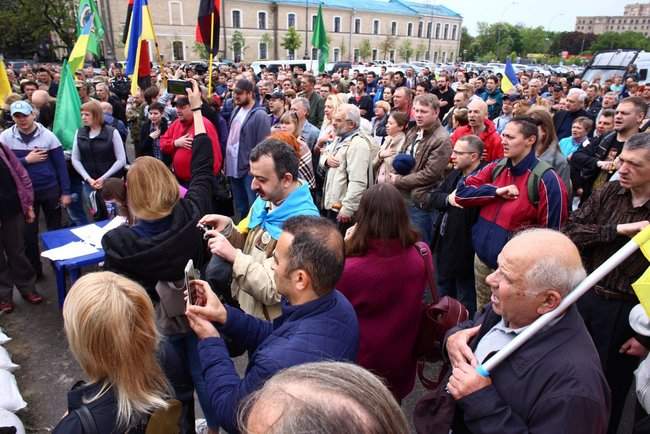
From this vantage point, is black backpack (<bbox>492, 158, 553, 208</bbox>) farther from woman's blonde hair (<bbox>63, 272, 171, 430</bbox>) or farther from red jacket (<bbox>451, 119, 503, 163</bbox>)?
woman's blonde hair (<bbox>63, 272, 171, 430</bbox>)

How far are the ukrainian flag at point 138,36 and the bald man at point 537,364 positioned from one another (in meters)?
6.73

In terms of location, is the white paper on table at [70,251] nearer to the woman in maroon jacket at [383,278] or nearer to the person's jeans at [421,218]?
the woman in maroon jacket at [383,278]

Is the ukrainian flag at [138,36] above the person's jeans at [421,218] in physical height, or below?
above

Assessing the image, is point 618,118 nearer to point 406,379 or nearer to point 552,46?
point 406,379

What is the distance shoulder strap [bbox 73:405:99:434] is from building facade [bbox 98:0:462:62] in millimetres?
44190

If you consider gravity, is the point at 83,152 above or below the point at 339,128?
below

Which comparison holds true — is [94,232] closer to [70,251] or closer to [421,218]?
[70,251]

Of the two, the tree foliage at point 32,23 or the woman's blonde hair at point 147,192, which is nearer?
the woman's blonde hair at point 147,192

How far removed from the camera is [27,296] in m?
4.41

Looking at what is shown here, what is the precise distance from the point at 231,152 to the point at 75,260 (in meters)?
2.52

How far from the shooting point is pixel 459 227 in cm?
368

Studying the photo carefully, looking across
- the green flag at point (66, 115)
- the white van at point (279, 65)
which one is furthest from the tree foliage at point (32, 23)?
the green flag at point (66, 115)

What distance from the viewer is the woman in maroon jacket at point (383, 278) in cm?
231

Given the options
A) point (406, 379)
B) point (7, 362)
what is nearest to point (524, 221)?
point (406, 379)
